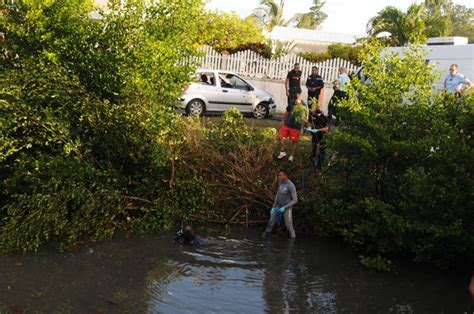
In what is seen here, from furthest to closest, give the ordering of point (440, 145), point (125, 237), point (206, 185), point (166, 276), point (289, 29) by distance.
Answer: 1. point (289, 29)
2. point (206, 185)
3. point (125, 237)
4. point (440, 145)
5. point (166, 276)

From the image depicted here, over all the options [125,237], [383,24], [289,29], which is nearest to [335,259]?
[125,237]

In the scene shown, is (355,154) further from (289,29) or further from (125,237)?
(289,29)

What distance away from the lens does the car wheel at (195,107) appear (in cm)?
1811

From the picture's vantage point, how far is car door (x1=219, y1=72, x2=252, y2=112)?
1866cm

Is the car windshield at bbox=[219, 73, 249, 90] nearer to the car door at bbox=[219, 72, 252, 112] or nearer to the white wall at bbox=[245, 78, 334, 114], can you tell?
the car door at bbox=[219, 72, 252, 112]

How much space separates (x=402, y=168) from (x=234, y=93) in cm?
988

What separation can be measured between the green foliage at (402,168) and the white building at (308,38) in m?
23.4

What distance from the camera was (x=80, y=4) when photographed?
10711 millimetres

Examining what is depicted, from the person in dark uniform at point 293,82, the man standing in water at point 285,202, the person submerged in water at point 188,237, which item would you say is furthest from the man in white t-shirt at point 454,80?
the person submerged in water at point 188,237

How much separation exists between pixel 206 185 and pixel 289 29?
→ 83.3 feet

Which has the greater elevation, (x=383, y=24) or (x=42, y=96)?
(x=383, y=24)

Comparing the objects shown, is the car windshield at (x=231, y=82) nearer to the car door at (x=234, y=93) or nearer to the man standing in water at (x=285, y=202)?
the car door at (x=234, y=93)

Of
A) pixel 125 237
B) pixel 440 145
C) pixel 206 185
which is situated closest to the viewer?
pixel 440 145

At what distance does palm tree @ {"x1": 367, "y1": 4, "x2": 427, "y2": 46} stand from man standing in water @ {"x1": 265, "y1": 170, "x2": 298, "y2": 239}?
1966cm
